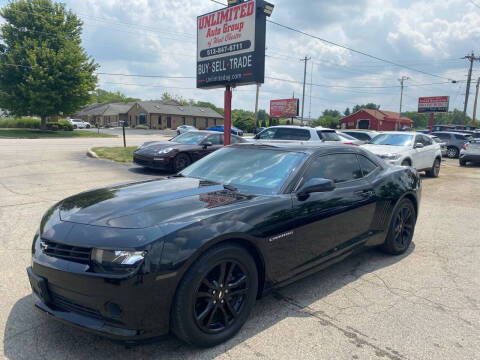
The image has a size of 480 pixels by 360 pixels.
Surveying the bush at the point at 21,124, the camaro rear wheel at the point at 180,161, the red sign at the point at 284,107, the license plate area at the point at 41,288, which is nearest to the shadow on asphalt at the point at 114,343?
the license plate area at the point at 41,288

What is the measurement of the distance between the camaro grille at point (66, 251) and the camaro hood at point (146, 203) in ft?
0.72

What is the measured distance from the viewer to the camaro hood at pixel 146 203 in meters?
2.60

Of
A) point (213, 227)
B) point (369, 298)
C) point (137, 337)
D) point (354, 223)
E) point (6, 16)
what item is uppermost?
point (6, 16)

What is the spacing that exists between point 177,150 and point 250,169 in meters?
7.70

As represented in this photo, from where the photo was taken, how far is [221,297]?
269cm

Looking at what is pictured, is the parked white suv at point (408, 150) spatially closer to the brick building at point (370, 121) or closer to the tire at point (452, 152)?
the tire at point (452, 152)

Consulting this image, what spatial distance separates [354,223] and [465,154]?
16633mm

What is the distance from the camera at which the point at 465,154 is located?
17328 millimetres

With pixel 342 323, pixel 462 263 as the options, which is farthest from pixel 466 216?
pixel 342 323

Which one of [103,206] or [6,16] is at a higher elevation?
[6,16]

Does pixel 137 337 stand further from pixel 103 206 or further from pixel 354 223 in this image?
pixel 354 223

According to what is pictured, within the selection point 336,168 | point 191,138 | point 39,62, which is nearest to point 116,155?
point 191,138

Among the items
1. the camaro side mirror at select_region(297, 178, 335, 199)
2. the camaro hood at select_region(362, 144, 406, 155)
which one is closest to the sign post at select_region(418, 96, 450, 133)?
the camaro hood at select_region(362, 144, 406, 155)

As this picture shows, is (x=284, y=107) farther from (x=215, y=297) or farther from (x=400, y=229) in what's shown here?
(x=215, y=297)
